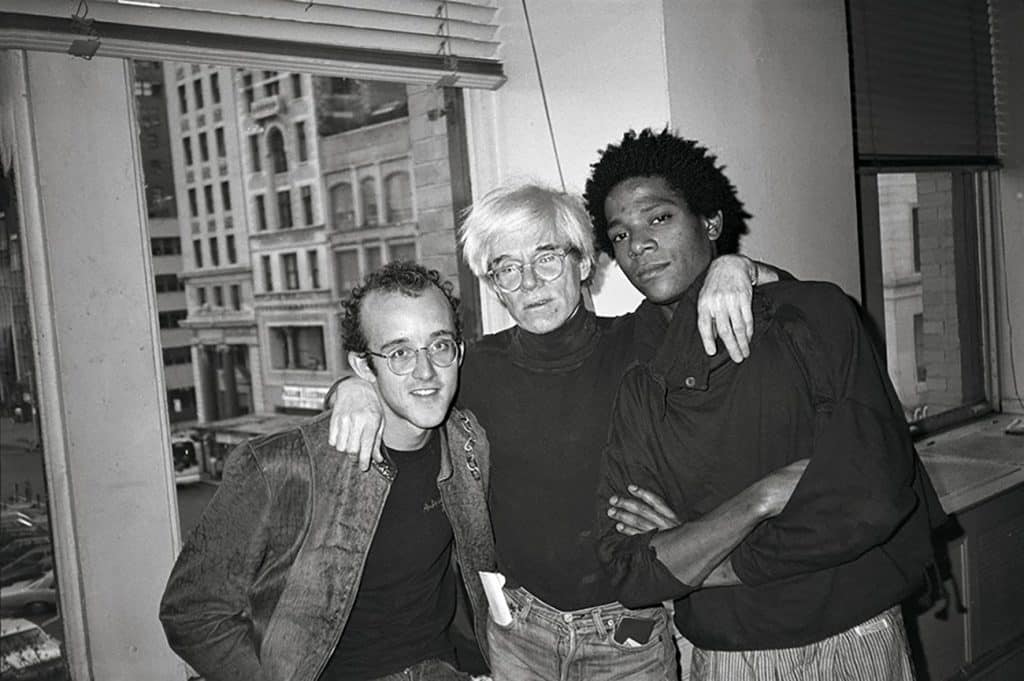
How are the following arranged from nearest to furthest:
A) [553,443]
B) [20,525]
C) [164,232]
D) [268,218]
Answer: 1. [553,443]
2. [20,525]
3. [164,232]
4. [268,218]

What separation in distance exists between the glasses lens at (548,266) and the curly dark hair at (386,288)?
0.61 feet

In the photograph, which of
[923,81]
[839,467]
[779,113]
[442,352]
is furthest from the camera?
[923,81]

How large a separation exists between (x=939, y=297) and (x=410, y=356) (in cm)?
300

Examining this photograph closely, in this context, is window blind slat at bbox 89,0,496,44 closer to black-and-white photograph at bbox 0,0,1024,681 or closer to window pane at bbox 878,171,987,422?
black-and-white photograph at bbox 0,0,1024,681

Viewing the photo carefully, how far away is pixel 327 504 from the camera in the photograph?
1.61 metres

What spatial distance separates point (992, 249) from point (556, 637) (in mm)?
3085

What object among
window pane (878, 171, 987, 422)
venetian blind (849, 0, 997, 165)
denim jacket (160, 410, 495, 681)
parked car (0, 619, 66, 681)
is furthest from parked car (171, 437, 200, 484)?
window pane (878, 171, 987, 422)

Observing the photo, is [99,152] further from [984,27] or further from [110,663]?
[984,27]

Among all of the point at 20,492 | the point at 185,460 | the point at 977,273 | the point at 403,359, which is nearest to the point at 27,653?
the point at 20,492

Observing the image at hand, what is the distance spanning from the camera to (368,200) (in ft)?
8.16

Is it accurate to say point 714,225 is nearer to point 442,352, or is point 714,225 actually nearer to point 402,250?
point 442,352

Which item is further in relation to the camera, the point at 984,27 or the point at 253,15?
the point at 984,27

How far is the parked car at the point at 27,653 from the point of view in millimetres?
1849

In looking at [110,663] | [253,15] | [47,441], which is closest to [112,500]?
[47,441]
